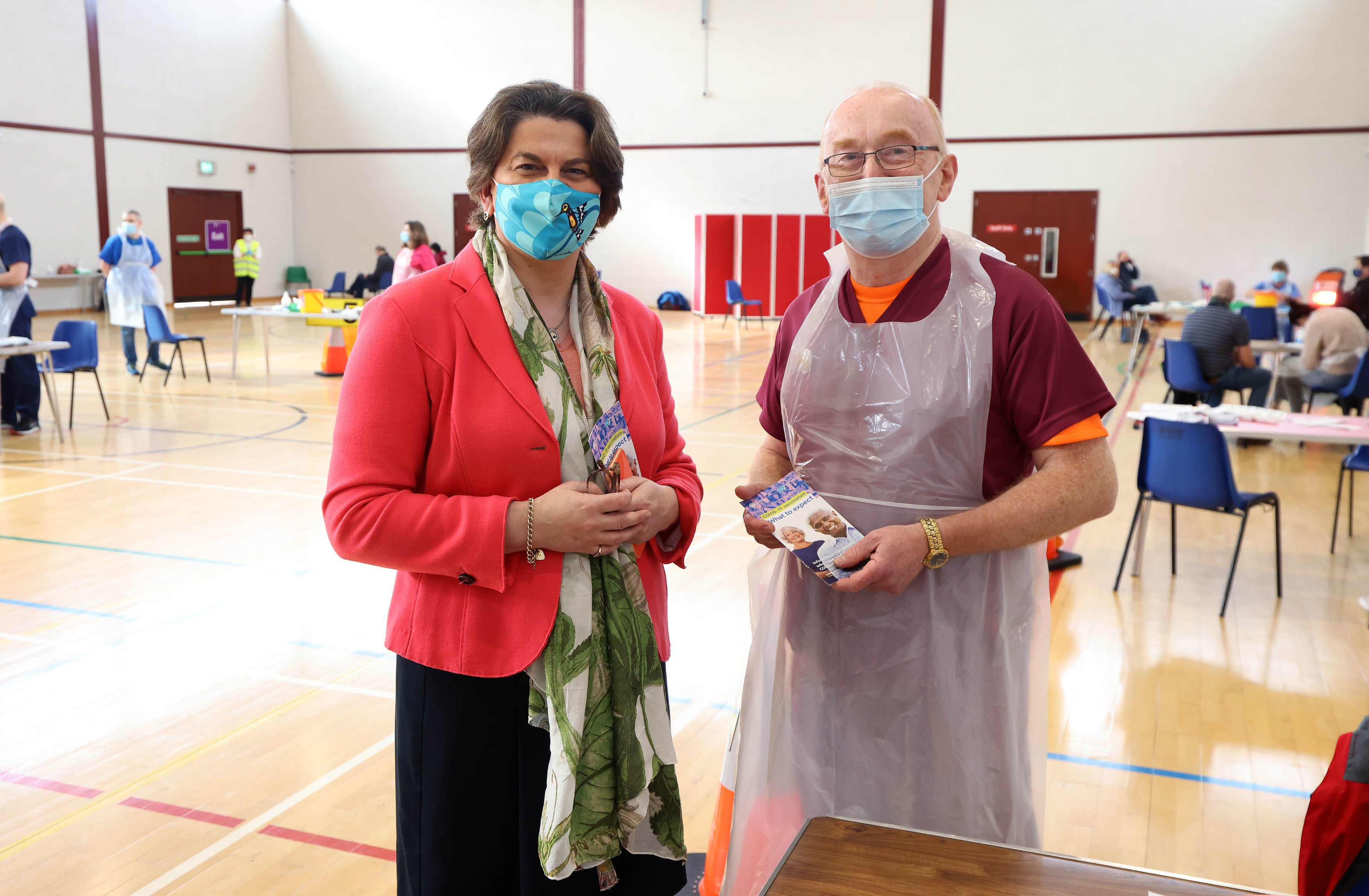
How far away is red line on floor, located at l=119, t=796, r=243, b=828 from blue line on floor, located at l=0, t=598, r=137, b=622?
1458 millimetres

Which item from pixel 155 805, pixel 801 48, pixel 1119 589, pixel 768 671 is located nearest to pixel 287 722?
pixel 155 805

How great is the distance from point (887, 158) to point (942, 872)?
0.97 metres

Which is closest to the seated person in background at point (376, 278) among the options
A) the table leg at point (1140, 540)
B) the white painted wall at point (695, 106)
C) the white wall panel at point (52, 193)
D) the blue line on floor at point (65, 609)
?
the white painted wall at point (695, 106)

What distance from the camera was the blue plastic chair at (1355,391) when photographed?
22.4ft

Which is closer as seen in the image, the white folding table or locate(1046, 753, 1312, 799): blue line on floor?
locate(1046, 753, 1312, 799): blue line on floor

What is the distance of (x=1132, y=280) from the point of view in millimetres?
15719

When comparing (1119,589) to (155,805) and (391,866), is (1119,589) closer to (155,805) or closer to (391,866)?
(391,866)

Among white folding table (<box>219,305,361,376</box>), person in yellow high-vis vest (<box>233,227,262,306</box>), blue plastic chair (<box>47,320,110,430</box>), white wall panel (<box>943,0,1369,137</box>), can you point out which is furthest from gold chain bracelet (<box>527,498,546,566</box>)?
person in yellow high-vis vest (<box>233,227,262,306</box>)

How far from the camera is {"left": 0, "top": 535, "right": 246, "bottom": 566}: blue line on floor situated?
466 cm

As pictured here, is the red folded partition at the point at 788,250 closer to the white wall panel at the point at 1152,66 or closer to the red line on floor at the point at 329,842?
the white wall panel at the point at 1152,66

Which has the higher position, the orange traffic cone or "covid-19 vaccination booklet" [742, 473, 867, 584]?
"covid-19 vaccination booklet" [742, 473, 867, 584]

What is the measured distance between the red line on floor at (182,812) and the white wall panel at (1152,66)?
1621cm

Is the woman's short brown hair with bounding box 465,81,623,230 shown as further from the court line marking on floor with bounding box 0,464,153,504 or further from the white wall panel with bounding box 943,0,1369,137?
the white wall panel with bounding box 943,0,1369,137

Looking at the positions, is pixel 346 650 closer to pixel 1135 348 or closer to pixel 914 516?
pixel 914 516
